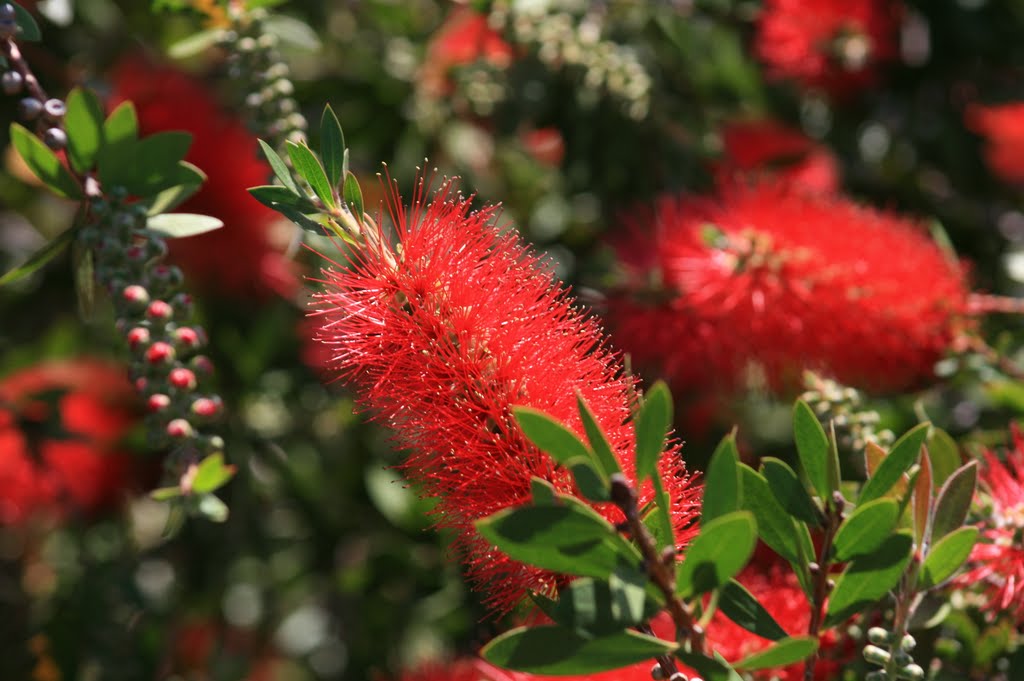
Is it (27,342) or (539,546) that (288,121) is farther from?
(27,342)

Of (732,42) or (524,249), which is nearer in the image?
(524,249)

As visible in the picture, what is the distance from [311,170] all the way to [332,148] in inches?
1.8

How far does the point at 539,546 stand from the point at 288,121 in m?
0.59

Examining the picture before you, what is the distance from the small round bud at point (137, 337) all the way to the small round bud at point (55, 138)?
0.66 ft

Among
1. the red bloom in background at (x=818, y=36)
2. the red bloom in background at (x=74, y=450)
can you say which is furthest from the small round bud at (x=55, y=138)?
the red bloom in background at (x=818, y=36)

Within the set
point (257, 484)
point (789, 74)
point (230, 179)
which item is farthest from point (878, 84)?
point (257, 484)

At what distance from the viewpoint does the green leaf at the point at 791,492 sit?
0.80m

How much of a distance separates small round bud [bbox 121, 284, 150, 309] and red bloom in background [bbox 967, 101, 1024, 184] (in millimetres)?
1464

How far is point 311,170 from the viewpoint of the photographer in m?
0.83

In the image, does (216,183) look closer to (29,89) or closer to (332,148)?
(29,89)

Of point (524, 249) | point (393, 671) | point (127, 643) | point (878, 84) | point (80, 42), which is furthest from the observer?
point (878, 84)

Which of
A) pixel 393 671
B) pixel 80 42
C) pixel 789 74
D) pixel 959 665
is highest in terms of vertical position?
pixel 789 74

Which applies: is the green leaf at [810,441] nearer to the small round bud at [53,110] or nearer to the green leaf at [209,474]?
the green leaf at [209,474]

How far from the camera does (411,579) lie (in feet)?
5.18
